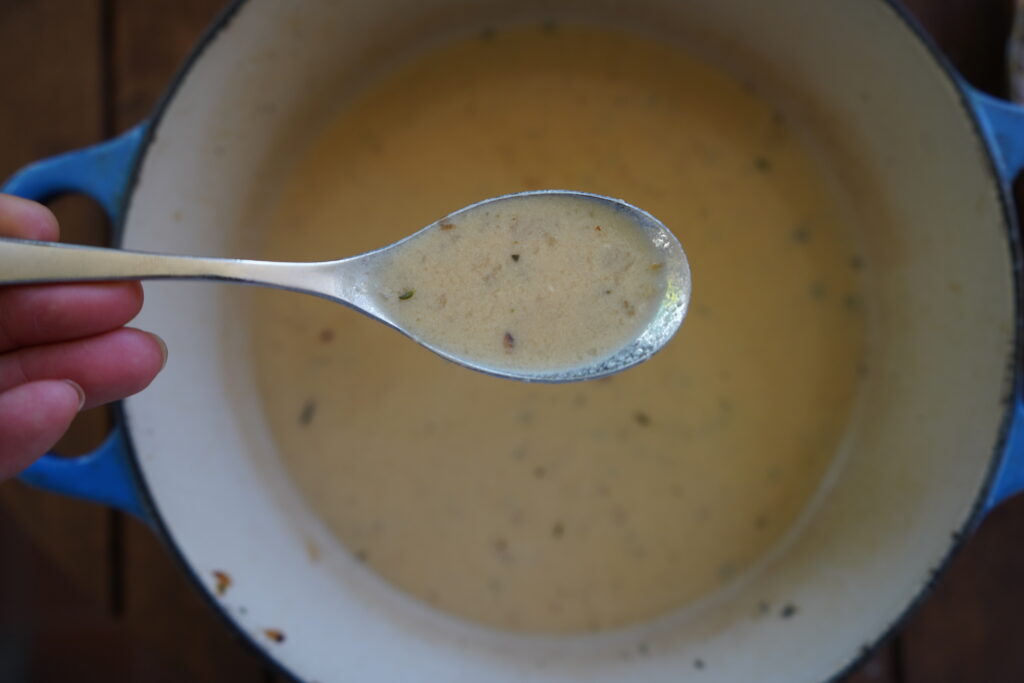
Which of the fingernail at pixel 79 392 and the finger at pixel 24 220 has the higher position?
the finger at pixel 24 220

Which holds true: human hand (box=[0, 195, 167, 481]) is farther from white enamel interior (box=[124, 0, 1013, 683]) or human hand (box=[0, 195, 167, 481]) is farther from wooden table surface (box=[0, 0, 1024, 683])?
wooden table surface (box=[0, 0, 1024, 683])

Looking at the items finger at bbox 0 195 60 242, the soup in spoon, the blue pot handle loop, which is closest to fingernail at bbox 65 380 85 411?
finger at bbox 0 195 60 242

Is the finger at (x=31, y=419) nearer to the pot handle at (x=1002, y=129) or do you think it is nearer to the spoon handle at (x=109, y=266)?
the spoon handle at (x=109, y=266)

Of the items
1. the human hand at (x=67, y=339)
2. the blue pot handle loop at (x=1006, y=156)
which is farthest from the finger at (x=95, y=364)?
the blue pot handle loop at (x=1006, y=156)

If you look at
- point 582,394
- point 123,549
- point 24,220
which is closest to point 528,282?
point 582,394

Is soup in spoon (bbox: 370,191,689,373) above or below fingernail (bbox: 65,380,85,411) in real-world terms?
above

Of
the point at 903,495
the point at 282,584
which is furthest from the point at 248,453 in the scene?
the point at 903,495

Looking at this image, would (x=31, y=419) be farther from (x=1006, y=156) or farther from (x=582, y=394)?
(x=1006, y=156)
